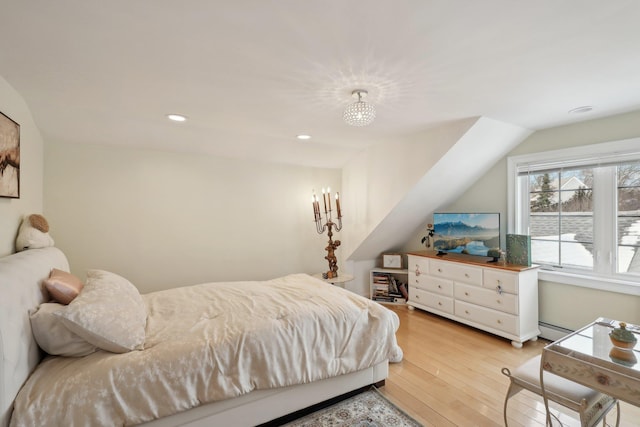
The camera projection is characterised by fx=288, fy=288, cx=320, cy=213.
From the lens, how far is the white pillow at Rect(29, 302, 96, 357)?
138 centimetres

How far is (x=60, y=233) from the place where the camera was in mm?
2859

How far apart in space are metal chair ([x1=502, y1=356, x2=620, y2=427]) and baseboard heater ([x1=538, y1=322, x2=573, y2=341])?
1.66 metres

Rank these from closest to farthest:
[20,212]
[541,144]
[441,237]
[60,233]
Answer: [20,212]
[60,233]
[541,144]
[441,237]

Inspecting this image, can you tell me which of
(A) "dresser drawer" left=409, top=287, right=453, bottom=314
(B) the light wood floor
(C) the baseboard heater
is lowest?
(B) the light wood floor

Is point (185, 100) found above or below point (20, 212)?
above

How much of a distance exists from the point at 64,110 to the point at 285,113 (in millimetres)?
1851

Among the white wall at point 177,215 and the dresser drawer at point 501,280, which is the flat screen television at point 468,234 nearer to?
the dresser drawer at point 501,280

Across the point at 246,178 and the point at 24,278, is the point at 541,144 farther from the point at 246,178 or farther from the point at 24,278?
the point at 24,278

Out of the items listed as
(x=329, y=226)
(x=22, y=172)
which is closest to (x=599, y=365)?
(x=329, y=226)

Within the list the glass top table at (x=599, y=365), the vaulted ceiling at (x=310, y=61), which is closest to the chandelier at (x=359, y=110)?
the vaulted ceiling at (x=310, y=61)

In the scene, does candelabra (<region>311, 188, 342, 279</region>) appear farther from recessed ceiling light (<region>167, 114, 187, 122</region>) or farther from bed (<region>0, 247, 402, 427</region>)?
recessed ceiling light (<region>167, 114, 187, 122</region>)

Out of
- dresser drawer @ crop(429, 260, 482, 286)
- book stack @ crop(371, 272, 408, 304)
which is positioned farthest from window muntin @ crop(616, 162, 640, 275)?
book stack @ crop(371, 272, 408, 304)

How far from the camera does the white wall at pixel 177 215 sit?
2916 millimetres

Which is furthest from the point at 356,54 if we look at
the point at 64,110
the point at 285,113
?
the point at 64,110
